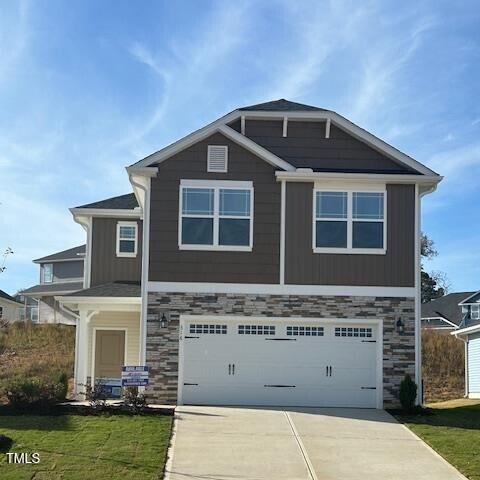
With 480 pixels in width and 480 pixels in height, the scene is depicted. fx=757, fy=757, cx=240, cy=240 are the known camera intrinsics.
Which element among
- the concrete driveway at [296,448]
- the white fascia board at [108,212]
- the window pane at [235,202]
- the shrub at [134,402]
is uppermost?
the white fascia board at [108,212]

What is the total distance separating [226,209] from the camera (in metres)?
18.3

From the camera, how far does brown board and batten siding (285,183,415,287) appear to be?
1819 cm

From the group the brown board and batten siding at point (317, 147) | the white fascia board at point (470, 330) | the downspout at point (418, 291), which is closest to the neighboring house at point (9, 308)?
the white fascia board at point (470, 330)

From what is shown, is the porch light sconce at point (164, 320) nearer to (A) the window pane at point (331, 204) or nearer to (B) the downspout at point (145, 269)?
(B) the downspout at point (145, 269)

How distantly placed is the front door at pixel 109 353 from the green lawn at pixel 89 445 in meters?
7.03

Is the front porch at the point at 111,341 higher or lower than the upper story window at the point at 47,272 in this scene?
lower

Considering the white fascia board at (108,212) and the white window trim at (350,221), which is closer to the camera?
the white window trim at (350,221)

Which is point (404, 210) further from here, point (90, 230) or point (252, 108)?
point (90, 230)

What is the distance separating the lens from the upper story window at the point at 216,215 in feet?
59.6

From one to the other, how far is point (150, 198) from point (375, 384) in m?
6.97

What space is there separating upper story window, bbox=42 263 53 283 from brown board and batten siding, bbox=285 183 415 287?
31316 millimetres

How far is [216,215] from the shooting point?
18.2 meters

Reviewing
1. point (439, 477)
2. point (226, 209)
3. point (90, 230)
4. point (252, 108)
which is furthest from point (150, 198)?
point (439, 477)

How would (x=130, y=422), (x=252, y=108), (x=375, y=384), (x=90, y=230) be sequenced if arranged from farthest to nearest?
(x=90, y=230), (x=252, y=108), (x=375, y=384), (x=130, y=422)
